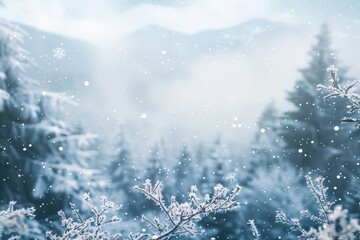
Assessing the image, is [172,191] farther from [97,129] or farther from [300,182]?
[97,129]

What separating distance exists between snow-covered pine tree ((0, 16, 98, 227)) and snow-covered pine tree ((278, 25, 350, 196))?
39.0 ft

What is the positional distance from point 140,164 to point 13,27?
1576 centimetres

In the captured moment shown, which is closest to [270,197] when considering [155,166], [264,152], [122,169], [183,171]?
[264,152]

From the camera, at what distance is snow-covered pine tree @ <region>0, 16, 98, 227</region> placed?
750 cm

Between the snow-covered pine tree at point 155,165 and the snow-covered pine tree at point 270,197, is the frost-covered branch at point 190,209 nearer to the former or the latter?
the snow-covered pine tree at point 270,197

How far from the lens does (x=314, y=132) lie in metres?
17.1

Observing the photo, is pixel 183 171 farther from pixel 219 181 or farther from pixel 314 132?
pixel 314 132

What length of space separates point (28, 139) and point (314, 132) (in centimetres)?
1388

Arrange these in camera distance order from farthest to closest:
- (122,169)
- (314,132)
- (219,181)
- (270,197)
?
(122,169) → (270,197) → (219,181) → (314,132)

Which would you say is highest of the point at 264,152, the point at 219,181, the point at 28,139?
the point at 264,152

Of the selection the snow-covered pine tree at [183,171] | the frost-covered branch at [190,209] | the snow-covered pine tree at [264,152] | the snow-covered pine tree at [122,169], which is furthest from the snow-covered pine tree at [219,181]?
the frost-covered branch at [190,209]

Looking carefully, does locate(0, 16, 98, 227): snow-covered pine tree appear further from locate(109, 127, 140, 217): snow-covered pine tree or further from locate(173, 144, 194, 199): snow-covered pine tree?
locate(173, 144, 194, 199): snow-covered pine tree

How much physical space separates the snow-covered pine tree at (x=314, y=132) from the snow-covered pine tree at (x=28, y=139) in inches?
468

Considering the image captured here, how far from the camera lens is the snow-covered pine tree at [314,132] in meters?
16.8
